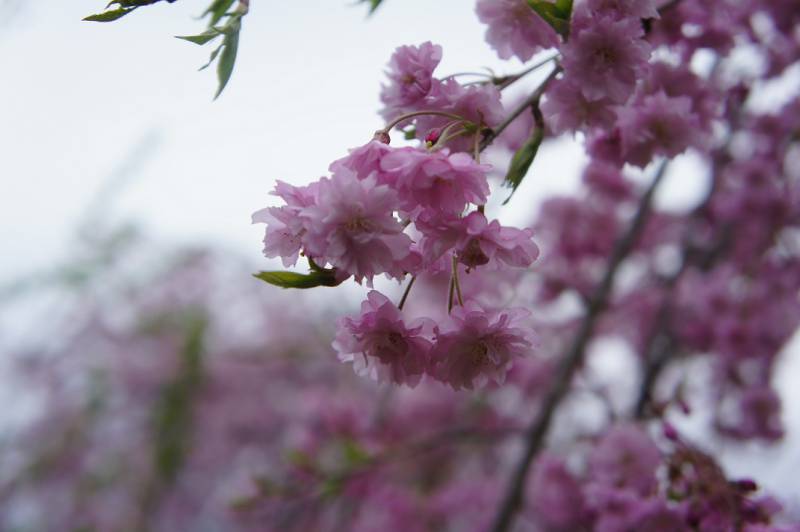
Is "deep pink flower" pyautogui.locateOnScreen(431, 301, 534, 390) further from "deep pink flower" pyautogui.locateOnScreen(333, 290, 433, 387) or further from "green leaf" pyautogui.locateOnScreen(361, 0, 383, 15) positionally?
"green leaf" pyautogui.locateOnScreen(361, 0, 383, 15)

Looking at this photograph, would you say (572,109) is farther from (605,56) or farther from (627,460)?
(627,460)

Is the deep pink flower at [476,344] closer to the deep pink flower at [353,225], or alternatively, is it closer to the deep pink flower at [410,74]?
the deep pink flower at [353,225]

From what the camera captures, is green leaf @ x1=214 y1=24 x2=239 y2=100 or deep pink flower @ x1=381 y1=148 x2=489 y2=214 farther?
green leaf @ x1=214 y1=24 x2=239 y2=100

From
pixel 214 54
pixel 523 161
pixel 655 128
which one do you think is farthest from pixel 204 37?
pixel 655 128

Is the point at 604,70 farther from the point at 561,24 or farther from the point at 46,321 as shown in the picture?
the point at 46,321

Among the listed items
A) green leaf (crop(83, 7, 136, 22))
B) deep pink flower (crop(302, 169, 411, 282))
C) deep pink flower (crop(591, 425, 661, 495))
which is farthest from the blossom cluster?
deep pink flower (crop(591, 425, 661, 495))

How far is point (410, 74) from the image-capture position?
76 centimetres

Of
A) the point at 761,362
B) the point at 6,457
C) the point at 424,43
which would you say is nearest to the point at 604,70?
the point at 424,43

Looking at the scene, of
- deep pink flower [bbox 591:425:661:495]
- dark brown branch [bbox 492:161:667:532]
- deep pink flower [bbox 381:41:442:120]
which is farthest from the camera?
dark brown branch [bbox 492:161:667:532]

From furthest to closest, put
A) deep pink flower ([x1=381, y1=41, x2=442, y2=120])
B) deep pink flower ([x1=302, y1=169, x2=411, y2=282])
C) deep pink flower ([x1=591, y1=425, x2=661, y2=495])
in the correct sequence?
deep pink flower ([x1=591, y1=425, x2=661, y2=495]) < deep pink flower ([x1=381, y1=41, x2=442, y2=120]) < deep pink flower ([x1=302, y1=169, x2=411, y2=282])

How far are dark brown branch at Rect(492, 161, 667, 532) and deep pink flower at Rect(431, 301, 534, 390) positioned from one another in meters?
1.19

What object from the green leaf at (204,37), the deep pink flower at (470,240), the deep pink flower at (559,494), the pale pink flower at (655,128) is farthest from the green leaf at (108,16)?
the deep pink flower at (559,494)

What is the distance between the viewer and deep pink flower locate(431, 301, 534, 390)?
635 millimetres

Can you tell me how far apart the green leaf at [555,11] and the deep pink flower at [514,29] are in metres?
0.08
